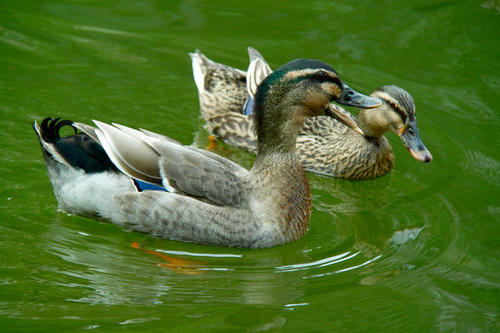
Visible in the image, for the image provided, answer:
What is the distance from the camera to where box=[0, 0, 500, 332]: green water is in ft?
18.2

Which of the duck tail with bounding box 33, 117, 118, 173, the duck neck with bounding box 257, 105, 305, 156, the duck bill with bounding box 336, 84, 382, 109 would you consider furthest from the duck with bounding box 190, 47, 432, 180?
the duck tail with bounding box 33, 117, 118, 173

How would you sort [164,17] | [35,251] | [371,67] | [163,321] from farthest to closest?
[164,17] → [371,67] → [35,251] → [163,321]

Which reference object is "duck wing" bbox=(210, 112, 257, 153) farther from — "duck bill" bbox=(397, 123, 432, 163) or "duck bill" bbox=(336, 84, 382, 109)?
"duck bill" bbox=(336, 84, 382, 109)

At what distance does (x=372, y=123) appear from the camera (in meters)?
8.04

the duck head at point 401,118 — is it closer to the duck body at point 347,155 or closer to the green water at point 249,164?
the duck body at point 347,155

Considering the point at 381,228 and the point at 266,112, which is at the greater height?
the point at 266,112

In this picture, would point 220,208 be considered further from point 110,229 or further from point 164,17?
point 164,17

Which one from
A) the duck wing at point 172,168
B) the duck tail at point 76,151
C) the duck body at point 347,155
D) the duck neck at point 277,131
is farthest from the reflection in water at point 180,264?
the duck body at point 347,155

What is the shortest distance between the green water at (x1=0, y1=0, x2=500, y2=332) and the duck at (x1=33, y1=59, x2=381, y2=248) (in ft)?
0.58

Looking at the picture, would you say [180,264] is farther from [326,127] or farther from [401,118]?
[326,127]

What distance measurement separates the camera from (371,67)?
32.8 ft

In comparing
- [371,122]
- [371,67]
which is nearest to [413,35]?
[371,67]

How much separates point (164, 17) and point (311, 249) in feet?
18.5

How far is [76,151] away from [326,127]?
314cm
